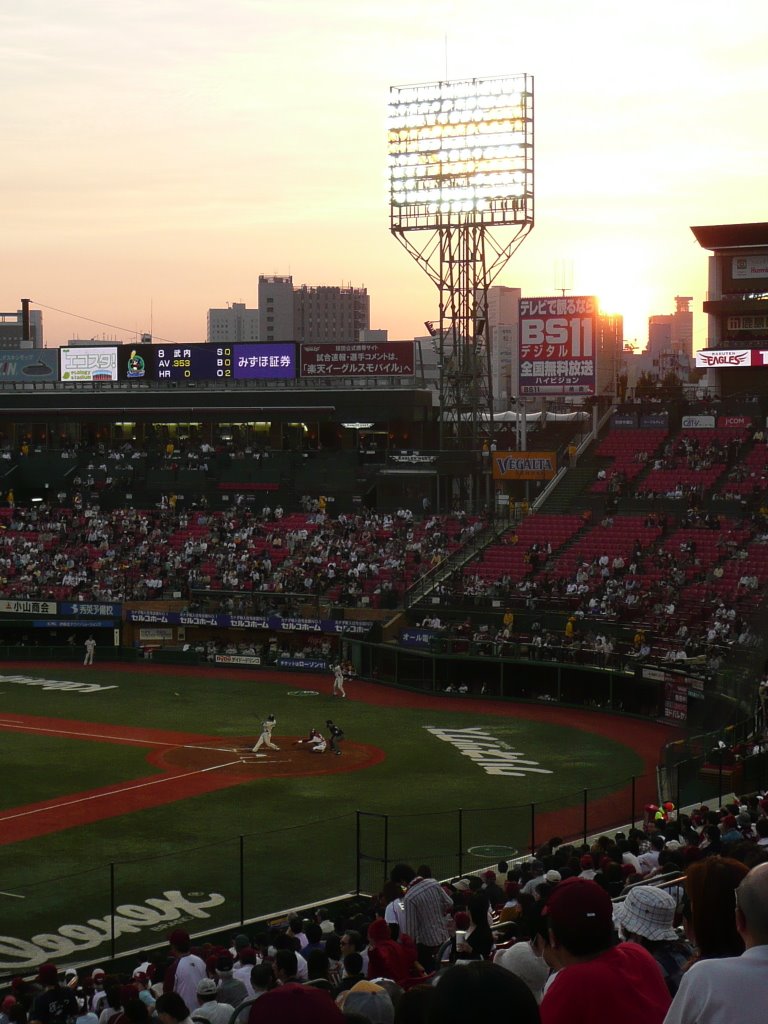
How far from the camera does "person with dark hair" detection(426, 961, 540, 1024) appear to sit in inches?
151

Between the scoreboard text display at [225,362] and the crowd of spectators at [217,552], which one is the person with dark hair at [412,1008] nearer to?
the crowd of spectators at [217,552]

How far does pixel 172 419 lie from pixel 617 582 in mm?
32838

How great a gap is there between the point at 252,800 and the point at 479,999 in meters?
26.6

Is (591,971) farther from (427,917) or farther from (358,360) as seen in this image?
(358,360)

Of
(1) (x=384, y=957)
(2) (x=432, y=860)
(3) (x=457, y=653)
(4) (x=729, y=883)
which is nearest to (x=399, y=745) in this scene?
(3) (x=457, y=653)

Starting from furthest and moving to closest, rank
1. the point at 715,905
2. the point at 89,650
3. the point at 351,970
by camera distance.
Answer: the point at 89,650 → the point at 351,970 → the point at 715,905

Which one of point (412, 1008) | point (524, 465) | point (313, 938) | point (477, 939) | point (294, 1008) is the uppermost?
point (524, 465)

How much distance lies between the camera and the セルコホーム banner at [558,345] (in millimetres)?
58750

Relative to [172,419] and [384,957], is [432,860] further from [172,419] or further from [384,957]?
[172,419]

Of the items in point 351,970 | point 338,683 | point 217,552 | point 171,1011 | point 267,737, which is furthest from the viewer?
point 217,552

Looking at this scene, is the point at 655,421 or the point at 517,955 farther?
the point at 655,421

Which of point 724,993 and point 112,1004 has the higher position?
point 724,993

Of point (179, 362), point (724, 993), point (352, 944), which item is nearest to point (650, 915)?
point (724, 993)

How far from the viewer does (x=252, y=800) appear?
29.6 m
